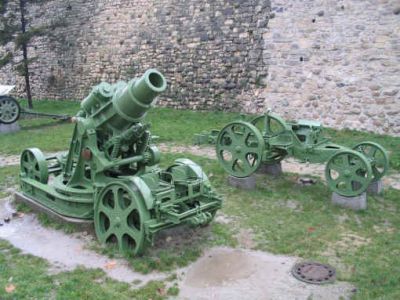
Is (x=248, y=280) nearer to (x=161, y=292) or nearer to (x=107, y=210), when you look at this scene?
(x=161, y=292)

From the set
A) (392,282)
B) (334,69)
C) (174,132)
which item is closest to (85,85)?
(174,132)

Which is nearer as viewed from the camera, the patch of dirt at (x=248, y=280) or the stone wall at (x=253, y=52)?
the patch of dirt at (x=248, y=280)

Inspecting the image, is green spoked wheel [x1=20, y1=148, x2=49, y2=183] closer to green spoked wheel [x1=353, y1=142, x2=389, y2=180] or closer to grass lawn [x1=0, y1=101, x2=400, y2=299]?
grass lawn [x1=0, y1=101, x2=400, y2=299]

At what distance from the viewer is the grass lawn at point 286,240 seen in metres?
4.79

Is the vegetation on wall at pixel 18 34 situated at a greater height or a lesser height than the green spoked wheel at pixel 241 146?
greater

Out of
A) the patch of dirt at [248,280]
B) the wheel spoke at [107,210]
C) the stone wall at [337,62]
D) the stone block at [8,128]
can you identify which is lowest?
the patch of dirt at [248,280]

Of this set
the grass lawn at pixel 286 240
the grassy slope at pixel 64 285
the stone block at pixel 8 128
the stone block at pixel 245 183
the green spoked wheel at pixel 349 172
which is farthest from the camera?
the stone block at pixel 8 128

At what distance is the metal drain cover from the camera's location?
489cm

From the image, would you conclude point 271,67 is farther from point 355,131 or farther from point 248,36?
point 355,131

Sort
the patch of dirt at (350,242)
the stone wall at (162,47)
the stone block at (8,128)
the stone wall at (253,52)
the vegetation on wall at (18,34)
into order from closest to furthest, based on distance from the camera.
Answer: the patch of dirt at (350,242) < the stone wall at (253,52) < the stone block at (8,128) < the stone wall at (162,47) < the vegetation on wall at (18,34)

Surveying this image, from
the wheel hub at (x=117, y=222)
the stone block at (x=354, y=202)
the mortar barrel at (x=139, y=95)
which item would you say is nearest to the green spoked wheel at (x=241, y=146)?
the stone block at (x=354, y=202)

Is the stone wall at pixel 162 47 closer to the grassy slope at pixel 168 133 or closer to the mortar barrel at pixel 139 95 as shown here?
the grassy slope at pixel 168 133

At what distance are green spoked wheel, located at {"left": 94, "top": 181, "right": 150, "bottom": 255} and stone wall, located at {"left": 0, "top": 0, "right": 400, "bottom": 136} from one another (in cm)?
699

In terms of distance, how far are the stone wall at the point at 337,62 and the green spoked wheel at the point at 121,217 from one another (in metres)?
6.99
